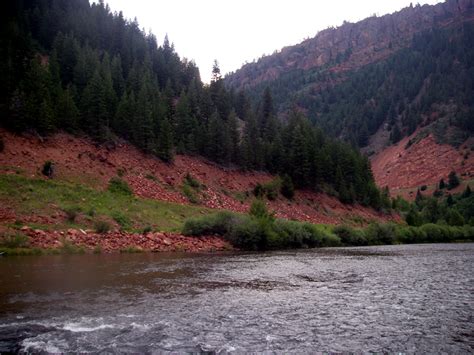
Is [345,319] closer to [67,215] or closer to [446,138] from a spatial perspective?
[67,215]

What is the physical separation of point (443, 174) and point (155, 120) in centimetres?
14376

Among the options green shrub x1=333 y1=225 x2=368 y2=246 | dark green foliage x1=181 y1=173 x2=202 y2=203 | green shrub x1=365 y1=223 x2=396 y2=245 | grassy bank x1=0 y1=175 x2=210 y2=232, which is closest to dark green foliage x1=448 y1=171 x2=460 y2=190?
green shrub x1=365 y1=223 x2=396 y2=245

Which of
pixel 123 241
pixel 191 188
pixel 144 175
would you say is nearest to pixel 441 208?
pixel 191 188

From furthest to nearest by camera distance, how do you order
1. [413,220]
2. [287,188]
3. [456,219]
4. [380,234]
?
[456,219] → [413,220] → [287,188] → [380,234]

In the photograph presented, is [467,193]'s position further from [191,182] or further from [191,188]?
[191,188]

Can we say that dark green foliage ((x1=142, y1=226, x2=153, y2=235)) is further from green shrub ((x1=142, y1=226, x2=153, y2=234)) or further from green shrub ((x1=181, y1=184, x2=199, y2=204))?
green shrub ((x1=181, y1=184, x2=199, y2=204))

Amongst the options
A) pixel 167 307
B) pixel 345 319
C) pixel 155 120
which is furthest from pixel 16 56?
pixel 345 319

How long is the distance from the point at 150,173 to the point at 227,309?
4792 cm

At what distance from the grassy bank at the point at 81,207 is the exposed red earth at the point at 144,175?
3.38 feet

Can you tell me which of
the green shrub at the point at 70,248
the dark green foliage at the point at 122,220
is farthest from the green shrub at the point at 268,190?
the green shrub at the point at 70,248

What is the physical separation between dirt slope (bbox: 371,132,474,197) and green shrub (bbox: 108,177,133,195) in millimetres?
143420

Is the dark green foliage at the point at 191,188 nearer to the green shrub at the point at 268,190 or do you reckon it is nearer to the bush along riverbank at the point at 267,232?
the bush along riverbank at the point at 267,232

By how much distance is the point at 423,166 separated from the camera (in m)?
176

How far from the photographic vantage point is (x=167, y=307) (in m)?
15.6
